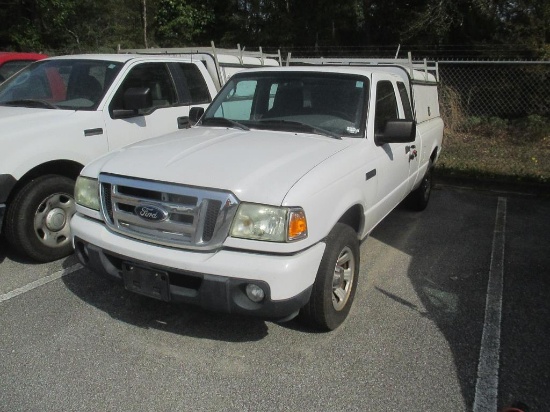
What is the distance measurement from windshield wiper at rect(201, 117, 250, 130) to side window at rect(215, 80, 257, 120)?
0.36 ft

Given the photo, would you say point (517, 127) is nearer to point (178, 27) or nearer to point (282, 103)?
point (282, 103)

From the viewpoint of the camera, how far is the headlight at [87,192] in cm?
328

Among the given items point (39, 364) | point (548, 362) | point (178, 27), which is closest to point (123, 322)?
point (39, 364)

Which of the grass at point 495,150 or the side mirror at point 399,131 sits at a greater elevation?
the side mirror at point 399,131

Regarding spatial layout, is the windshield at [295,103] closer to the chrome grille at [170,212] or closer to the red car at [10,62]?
the chrome grille at [170,212]

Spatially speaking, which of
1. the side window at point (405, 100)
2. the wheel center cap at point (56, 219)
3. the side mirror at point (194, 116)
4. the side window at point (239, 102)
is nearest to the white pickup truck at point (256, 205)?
the side window at point (239, 102)

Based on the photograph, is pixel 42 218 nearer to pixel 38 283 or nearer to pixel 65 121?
pixel 38 283

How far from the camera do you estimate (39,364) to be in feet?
9.71

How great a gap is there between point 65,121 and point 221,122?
1.46 meters

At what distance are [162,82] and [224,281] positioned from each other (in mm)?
3502

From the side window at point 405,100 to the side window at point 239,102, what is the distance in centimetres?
149

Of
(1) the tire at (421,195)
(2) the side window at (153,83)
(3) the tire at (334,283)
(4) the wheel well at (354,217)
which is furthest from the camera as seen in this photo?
(1) the tire at (421,195)

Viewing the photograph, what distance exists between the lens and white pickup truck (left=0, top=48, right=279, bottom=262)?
4.12 metres

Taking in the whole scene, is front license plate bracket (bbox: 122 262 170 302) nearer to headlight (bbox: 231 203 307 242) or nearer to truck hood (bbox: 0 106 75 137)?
headlight (bbox: 231 203 307 242)
